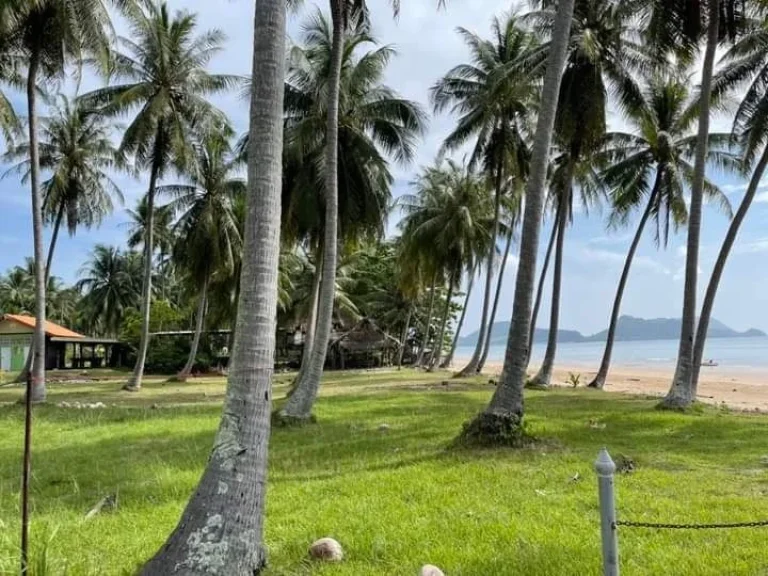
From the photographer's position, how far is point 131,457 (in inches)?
313

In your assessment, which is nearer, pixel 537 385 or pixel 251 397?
pixel 251 397

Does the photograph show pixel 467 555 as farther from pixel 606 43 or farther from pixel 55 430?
pixel 606 43

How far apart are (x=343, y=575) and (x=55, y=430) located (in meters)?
8.68

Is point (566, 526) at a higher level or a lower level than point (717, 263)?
lower

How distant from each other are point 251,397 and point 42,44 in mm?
14711

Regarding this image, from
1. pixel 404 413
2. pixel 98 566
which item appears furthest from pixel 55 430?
pixel 98 566

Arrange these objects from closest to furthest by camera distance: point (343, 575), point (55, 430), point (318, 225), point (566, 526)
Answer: point (343, 575), point (566, 526), point (55, 430), point (318, 225)

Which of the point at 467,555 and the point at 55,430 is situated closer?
the point at 467,555

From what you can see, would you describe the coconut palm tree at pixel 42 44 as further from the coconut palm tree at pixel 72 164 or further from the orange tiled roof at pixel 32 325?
the orange tiled roof at pixel 32 325

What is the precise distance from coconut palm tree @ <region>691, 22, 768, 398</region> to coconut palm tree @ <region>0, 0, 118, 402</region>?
15.3m

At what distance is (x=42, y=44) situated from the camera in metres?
14.8

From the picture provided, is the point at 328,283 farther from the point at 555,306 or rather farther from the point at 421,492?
the point at 555,306

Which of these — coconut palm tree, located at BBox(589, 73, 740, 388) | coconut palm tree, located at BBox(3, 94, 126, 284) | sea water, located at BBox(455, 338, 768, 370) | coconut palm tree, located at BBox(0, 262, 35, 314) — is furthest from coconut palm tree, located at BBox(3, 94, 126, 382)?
sea water, located at BBox(455, 338, 768, 370)

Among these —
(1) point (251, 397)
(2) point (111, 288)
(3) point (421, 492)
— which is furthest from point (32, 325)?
(1) point (251, 397)
